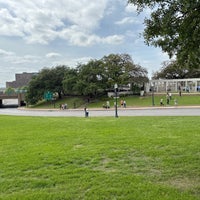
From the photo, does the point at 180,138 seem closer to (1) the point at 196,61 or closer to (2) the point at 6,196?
(1) the point at 196,61

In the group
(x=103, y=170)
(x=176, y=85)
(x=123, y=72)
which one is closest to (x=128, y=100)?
(x=123, y=72)

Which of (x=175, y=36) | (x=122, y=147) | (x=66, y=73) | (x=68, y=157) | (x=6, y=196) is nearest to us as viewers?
(x=6, y=196)

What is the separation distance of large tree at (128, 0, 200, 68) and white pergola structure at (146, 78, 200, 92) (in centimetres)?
5966

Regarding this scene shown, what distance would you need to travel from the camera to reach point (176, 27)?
5426 millimetres

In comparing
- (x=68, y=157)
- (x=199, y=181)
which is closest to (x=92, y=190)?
(x=199, y=181)

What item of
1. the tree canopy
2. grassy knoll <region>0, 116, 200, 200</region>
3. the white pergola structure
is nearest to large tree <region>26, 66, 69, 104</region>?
the tree canopy

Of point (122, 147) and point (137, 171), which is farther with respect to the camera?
point (122, 147)

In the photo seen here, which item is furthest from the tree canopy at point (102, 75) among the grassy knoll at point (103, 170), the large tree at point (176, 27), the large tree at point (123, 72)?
the large tree at point (176, 27)

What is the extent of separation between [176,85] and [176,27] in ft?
213

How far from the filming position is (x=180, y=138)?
32.6 feet

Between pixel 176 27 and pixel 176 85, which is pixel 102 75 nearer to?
pixel 176 85

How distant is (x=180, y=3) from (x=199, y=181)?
3177mm

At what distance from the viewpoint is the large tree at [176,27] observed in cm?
507

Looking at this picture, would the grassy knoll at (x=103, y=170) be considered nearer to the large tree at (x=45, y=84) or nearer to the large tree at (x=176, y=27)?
the large tree at (x=176, y=27)
